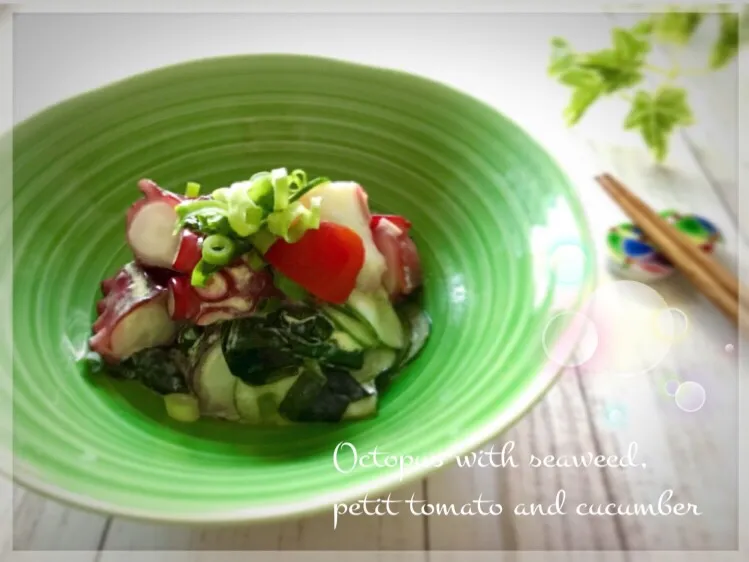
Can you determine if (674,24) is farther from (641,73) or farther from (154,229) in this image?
(154,229)

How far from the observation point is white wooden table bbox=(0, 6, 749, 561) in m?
0.59

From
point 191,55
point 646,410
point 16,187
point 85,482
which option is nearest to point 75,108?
point 16,187

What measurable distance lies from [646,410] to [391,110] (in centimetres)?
39

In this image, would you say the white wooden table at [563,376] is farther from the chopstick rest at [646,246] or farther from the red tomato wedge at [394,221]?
the red tomato wedge at [394,221]

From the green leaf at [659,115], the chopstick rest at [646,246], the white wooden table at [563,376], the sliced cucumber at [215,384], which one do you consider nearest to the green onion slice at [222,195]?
the sliced cucumber at [215,384]

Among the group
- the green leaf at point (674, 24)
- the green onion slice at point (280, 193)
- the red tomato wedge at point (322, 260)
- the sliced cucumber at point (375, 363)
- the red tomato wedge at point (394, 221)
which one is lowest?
the sliced cucumber at point (375, 363)

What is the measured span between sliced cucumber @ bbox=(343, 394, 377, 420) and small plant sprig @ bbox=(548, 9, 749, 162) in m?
0.45

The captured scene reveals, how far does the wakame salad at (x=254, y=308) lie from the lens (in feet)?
2.05

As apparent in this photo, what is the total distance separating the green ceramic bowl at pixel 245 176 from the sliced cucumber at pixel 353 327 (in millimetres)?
46

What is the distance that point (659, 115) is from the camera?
90cm

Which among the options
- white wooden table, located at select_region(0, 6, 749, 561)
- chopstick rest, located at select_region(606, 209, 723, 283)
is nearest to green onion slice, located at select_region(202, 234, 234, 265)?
white wooden table, located at select_region(0, 6, 749, 561)

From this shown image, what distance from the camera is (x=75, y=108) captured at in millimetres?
747

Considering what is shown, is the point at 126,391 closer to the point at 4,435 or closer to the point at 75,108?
the point at 4,435

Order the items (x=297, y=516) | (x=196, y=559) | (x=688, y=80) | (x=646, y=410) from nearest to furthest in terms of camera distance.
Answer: (x=297, y=516) → (x=196, y=559) → (x=646, y=410) → (x=688, y=80)
